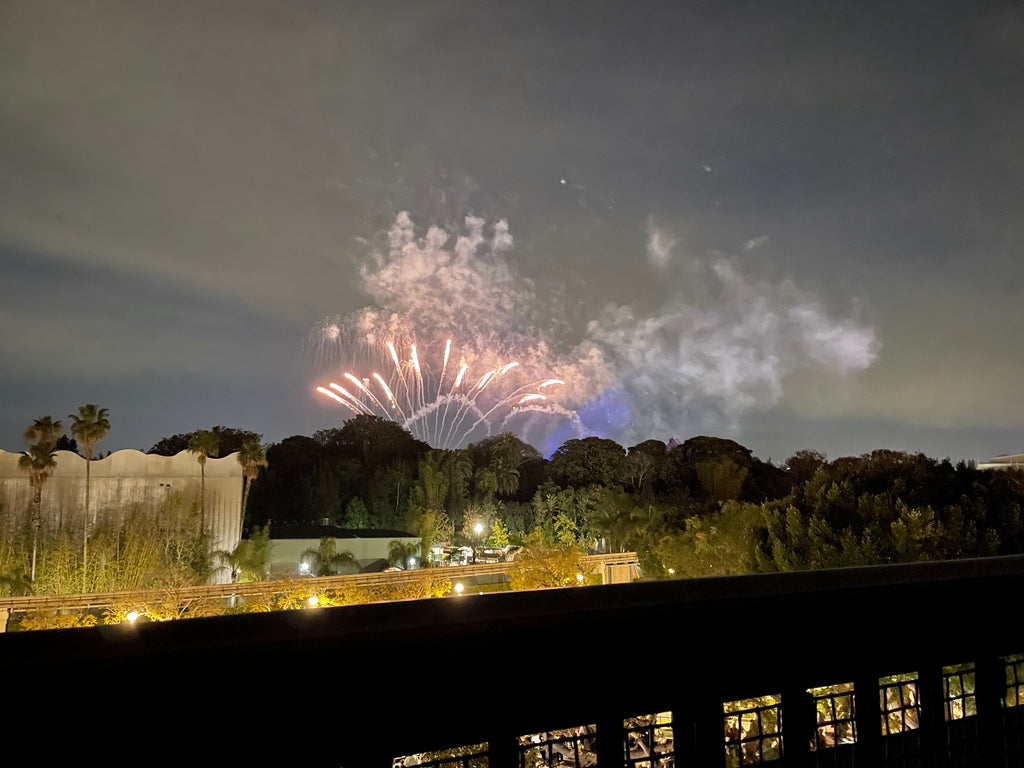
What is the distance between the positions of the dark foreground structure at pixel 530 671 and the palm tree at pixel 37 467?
2570 cm

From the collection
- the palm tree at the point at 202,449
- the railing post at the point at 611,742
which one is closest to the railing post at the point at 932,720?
the railing post at the point at 611,742

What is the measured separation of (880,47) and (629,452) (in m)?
39.6

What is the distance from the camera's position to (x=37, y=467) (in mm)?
22062

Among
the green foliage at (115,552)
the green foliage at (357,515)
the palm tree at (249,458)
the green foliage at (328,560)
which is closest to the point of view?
the green foliage at (115,552)

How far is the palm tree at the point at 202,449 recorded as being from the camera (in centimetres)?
2427

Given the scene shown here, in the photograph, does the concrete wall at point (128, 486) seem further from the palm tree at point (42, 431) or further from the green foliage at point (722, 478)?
the green foliage at point (722, 478)

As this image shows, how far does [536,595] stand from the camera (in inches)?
39.4

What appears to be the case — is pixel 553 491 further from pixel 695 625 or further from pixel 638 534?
pixel 695 625

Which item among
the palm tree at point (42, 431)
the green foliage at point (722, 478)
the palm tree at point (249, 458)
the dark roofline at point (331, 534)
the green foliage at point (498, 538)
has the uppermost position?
the palm tree at point (42, 431)

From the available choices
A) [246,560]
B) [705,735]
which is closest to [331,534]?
[246,560]

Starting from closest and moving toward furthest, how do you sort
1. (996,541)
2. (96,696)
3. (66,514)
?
(96,696) → (996,541) → (66,514)

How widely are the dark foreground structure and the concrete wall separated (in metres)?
26.2

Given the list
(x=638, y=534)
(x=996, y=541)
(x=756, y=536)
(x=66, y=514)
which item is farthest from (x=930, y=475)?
(x=66, y=514)

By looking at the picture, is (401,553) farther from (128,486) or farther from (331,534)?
(128,486)
